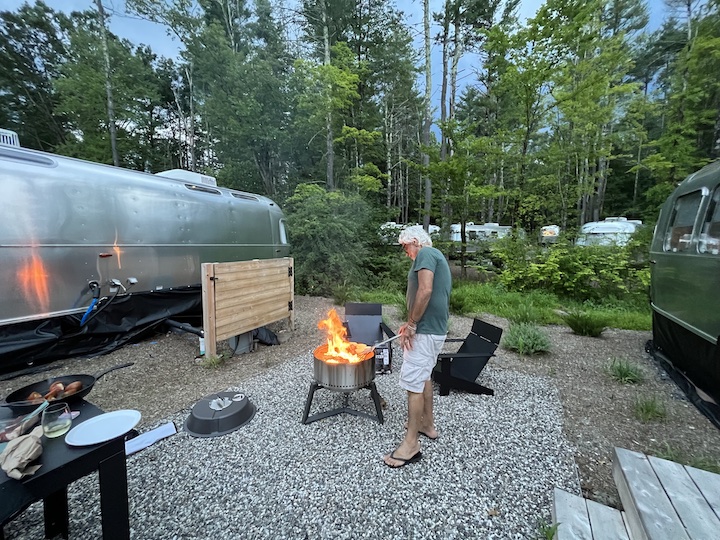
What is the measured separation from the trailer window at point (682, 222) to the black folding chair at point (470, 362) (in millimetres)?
2607

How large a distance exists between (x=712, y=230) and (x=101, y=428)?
5.53m

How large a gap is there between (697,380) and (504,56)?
9.84 m

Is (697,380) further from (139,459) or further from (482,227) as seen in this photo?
(482,227)

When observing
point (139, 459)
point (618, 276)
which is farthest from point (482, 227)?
point (139, 459)

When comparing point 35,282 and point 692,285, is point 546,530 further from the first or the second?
point 35,282

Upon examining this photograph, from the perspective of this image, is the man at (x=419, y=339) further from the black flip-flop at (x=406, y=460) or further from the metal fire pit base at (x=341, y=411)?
the metal fire pit base at (x=341, y=411)

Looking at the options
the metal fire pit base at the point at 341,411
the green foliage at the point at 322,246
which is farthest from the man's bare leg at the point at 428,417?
the green foliage at the point at 322,246

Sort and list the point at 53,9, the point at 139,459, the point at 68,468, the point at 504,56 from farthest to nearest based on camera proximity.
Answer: the point at 53,9 < the point at 504,56 < the point at 139,459 < the point at 68,468

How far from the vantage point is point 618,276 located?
28.5 ft

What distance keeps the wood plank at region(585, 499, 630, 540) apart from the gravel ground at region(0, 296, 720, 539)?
35 cm

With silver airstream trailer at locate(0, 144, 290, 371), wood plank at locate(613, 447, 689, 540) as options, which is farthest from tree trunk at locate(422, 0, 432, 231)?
wood plank at locate(613, 447, 689, 540)

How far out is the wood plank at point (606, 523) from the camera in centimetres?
162

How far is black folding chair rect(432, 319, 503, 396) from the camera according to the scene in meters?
3.66

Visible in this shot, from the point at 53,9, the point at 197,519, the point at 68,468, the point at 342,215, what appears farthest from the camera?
the point at 53,9
